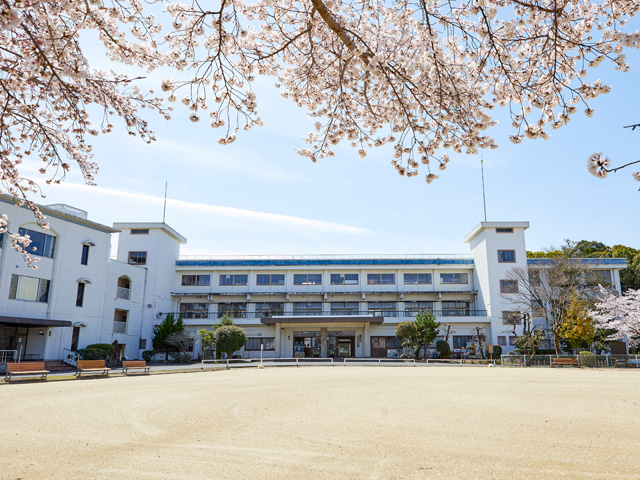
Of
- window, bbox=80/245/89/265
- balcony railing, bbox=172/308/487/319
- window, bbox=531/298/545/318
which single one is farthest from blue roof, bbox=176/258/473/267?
window, bbox=80/245/89/265

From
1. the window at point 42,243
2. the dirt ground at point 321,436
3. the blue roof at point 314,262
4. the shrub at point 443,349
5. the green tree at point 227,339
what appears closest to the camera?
the dirt ground at point 321,436

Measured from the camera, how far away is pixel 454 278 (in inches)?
1842

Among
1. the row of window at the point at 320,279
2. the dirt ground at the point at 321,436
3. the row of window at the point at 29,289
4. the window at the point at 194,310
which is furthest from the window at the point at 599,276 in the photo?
the row of window at the point at 29,289

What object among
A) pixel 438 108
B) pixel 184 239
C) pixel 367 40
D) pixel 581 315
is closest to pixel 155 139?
pixel 367 40

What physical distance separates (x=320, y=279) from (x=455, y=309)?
1341 centimetres

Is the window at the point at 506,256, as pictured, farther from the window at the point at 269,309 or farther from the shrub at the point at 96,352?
the shrub at the point at 96,352

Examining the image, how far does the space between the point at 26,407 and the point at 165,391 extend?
12.5 ft

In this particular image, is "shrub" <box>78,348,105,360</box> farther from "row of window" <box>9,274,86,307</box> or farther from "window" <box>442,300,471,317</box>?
"window" <box>442,300,471,317</box>

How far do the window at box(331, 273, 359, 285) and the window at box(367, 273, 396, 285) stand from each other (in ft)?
4.53

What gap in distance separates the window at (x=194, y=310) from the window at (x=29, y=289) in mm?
18138

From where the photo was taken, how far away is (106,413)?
939 cm

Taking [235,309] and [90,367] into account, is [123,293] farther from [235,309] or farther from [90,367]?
[90,367]

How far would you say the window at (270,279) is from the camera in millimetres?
47344

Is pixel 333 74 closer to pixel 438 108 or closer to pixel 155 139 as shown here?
pixel 438 108
